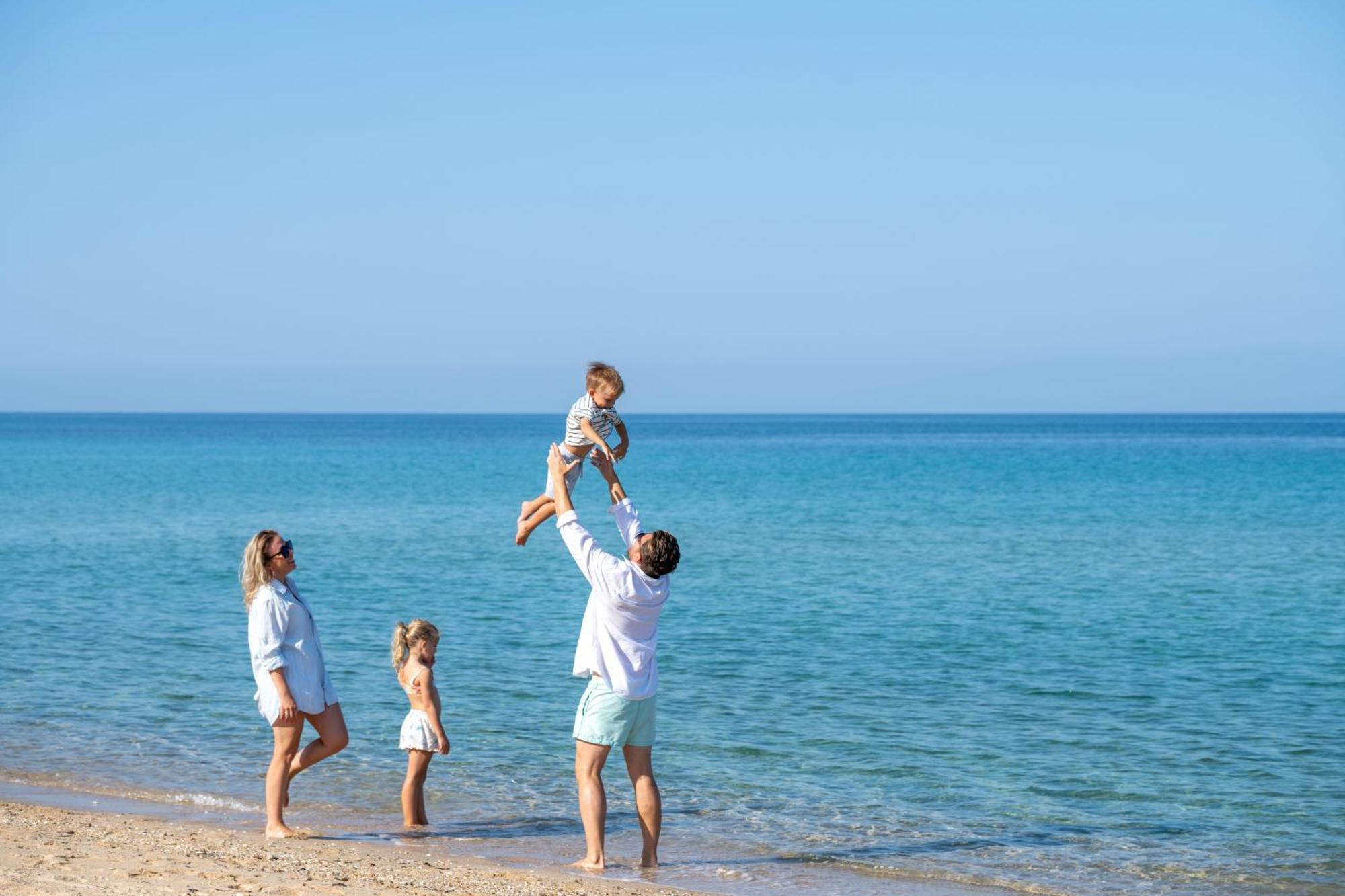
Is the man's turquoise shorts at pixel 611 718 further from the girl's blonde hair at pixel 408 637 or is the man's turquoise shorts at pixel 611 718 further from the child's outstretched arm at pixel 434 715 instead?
the girl's blonde hair at pixel 408 637

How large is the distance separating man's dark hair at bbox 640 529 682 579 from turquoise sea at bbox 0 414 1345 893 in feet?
5.72

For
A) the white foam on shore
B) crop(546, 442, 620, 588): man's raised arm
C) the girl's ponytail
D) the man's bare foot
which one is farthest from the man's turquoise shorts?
the white foam on shore

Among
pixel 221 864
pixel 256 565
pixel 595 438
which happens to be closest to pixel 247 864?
pixel 221 864

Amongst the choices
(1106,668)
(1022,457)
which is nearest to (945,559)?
(1106,668)

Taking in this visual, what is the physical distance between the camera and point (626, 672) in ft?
21.7

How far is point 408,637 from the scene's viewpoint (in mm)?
7762

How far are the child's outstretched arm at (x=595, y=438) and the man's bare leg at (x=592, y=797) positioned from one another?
143 cm

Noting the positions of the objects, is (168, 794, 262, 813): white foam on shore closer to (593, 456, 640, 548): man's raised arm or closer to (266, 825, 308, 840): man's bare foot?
(266, 825, 308, 840): man's bare foot

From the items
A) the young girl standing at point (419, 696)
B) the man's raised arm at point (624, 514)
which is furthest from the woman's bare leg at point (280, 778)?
the man's raised arm at point (624, 514)

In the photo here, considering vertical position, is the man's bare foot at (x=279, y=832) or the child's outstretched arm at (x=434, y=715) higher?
the child's outstretched arm at (x=434, y=715)

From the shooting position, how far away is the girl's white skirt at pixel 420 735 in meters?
7.67

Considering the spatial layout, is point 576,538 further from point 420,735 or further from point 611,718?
point 420,735

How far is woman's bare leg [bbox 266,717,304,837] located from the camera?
278 inches

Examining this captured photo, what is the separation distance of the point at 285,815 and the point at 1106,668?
831 cm
